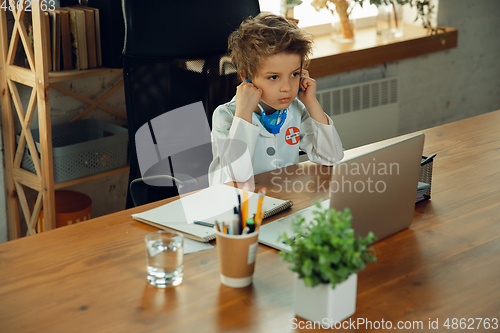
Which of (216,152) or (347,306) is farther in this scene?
(216,152)

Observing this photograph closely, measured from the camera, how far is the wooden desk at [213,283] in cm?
82

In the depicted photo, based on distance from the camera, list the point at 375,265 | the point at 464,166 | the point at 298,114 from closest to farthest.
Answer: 1. the point at 375,265
2. the point at 464,166
3. the point at 298,114

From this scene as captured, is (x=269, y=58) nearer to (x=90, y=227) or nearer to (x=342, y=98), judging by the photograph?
(x=90, y=227)

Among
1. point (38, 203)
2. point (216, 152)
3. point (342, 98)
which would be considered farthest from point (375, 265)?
point (342, 98)

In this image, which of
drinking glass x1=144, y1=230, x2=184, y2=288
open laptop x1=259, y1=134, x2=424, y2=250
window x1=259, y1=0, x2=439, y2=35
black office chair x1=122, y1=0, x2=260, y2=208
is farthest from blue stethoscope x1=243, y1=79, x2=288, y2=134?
window x1=259, y1=0, x2=439, y2=35

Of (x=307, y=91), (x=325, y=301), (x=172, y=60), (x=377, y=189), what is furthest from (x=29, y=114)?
(x=325, y=301)

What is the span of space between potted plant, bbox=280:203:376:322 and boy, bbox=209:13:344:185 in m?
0.67

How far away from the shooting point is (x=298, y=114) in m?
1.73

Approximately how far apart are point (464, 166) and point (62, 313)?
1090mm

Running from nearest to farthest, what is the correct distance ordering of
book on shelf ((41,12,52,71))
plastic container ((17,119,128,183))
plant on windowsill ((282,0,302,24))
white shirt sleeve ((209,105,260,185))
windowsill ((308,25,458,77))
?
white shirt sleeve ((209,105,260,185))
book on shelf ((41,12,52,71))
plastic container ((17,119,128,183))
plant on windowsill ((282,0,302,24))
windowsill ((308,25,458,77))

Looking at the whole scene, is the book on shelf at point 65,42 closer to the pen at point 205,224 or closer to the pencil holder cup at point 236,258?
the pen at point 205,224

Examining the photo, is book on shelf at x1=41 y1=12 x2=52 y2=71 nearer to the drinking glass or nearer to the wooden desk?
the wooden desk

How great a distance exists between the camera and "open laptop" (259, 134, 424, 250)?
923 millimetres

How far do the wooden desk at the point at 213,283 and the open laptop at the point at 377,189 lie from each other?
40 millimetres
